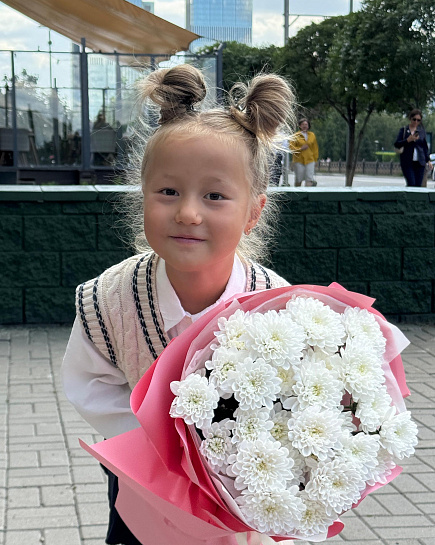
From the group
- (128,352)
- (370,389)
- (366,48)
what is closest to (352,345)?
(370,389)

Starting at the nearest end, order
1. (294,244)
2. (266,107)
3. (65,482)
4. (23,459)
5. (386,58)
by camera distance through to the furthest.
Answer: (266,107), (65,482), (23,459), (294,244), (386,58)

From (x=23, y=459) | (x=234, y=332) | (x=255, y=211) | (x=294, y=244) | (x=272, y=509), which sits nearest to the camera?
(x=272, y=509)

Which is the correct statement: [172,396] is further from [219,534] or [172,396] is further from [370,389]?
[370,389]

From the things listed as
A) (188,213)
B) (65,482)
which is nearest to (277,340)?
(188,213)

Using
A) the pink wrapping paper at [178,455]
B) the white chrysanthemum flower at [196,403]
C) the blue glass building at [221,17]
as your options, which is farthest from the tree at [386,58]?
the blue glass building at [221,17]

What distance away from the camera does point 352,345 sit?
63.7 inches

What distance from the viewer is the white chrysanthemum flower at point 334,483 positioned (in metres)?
1.52

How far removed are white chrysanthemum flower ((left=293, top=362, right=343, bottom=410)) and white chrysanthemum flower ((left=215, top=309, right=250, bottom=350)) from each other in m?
0.13

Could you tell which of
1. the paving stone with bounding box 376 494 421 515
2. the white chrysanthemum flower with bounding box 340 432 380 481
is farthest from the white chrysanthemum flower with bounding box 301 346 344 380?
the paving stone with bounding box 376 494 421 515

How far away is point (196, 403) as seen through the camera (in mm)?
1533

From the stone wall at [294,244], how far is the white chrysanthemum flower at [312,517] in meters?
5.14

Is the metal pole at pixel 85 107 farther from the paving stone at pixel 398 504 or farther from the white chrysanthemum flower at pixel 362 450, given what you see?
the white chrysanthemum flower at pixel 362 450

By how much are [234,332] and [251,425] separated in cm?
19

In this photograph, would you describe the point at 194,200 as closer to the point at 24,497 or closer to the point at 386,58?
the point at 24,497
